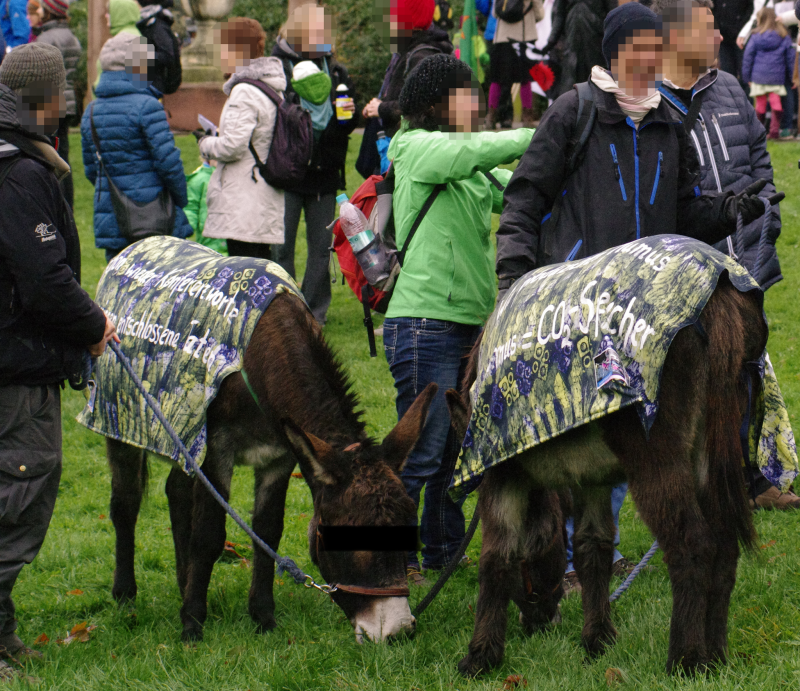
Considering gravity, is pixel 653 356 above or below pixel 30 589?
above

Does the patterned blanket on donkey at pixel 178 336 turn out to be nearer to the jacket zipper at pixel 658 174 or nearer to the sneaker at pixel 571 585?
the jacket zipper at pixel 658 174

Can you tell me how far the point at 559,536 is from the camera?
413 centimetres

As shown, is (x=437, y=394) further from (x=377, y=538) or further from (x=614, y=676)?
(x=614, y=676)

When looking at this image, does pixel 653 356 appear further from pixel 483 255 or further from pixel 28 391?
pixel 28 391

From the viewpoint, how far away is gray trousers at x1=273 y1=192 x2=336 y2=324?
8664mm

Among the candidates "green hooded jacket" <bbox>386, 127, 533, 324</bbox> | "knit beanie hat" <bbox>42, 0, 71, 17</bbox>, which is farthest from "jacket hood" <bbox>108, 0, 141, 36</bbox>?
"green hooded jacket" <bbox>386, 127, 533, 324</bbox>

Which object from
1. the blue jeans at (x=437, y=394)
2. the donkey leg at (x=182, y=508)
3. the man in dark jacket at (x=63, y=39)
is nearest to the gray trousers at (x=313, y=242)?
the man in dark jacket at (x=63, y=39)

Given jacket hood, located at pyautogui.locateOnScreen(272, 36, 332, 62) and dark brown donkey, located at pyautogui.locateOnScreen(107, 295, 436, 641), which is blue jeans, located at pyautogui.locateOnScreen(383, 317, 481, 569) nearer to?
dark brown donkey, located at pyautogui.locateOnScreen(107, 295, 436, 641)

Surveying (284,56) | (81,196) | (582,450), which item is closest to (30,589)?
(582,450)

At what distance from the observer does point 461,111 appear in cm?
441

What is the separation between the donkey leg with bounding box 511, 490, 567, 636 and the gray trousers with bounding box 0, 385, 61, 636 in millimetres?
1993

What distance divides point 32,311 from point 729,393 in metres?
2.62

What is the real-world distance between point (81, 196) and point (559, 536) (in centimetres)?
1278

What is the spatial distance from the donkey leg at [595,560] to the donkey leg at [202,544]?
159cm
